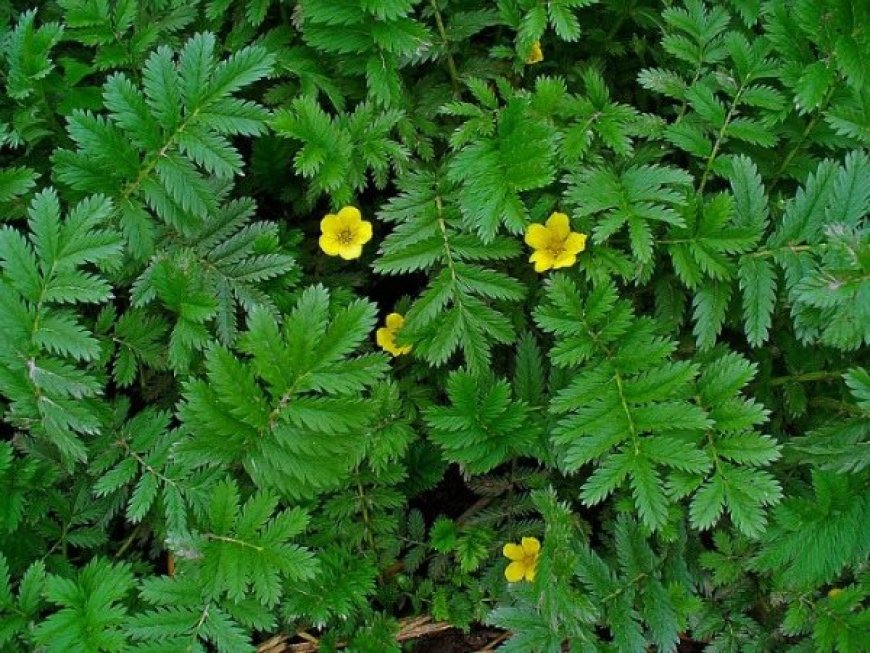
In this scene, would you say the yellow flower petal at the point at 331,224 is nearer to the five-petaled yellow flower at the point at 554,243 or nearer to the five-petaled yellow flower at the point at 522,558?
the five-petaled yellow flower at the point at 554,243

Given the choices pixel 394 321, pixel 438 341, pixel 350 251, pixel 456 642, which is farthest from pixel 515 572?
pixel 350 251

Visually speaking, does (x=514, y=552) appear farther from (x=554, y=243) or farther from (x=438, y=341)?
(x=554, y=243)

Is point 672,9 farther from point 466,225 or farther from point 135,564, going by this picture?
point 135,564

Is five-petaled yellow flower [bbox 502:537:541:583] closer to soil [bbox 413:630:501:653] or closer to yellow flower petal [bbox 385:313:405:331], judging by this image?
soil [bbox 413:630:501:653]

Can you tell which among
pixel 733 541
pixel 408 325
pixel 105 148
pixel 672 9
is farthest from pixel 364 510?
pixel 672 9

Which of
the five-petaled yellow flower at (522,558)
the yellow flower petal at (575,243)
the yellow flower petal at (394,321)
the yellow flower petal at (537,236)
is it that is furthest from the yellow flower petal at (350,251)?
the five-petaled yellow flower at (522,558)

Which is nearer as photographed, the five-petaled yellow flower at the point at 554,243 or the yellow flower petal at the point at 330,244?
the five-petaled yellow flower at the point at 554,243
